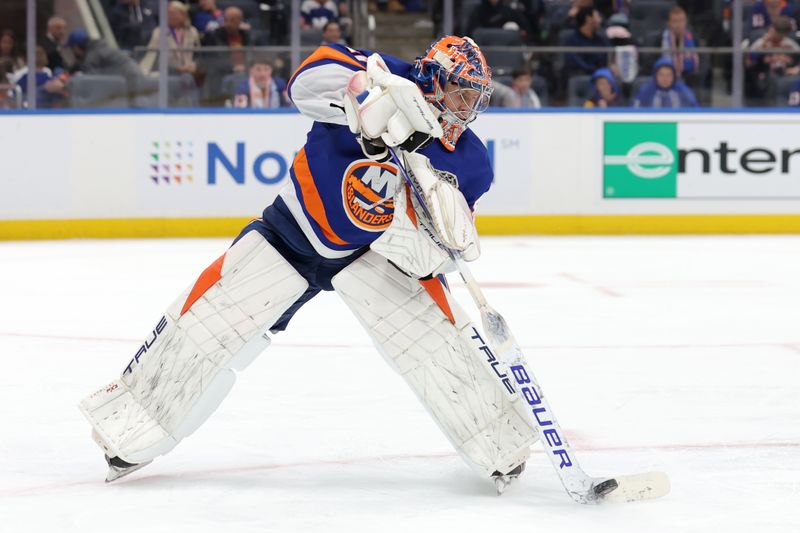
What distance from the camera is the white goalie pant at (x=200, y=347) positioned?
8.21 feet

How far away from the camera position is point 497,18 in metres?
8.50

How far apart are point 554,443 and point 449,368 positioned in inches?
10.1

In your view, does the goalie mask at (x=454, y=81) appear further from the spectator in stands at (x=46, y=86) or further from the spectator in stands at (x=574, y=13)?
the spectator in stands at (x=574, y=13)

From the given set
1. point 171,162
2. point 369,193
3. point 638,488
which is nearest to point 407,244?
point 369,193

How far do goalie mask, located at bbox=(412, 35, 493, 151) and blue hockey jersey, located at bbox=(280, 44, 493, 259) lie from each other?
9cm

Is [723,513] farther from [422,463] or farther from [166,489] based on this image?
[166,489]

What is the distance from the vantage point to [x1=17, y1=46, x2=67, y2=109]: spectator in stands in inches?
314

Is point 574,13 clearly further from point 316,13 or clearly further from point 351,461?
point 351,461

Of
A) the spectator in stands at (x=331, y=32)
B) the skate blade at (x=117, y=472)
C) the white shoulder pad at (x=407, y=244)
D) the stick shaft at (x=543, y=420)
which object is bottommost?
the skate blade at (x=117, y=472)

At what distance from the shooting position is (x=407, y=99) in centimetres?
221

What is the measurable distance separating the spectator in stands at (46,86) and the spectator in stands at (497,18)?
259 centimetres

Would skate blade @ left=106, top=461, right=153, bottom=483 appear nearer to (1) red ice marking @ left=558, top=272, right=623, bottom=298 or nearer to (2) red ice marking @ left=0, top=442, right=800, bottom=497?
(2) red ice marking @ left=0, top=442, right=800, bottom=497

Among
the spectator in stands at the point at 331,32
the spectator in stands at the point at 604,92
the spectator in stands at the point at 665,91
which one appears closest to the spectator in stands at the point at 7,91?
the spectator in stands at the point at 331,32

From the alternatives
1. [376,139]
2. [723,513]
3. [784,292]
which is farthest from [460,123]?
[784,292]
